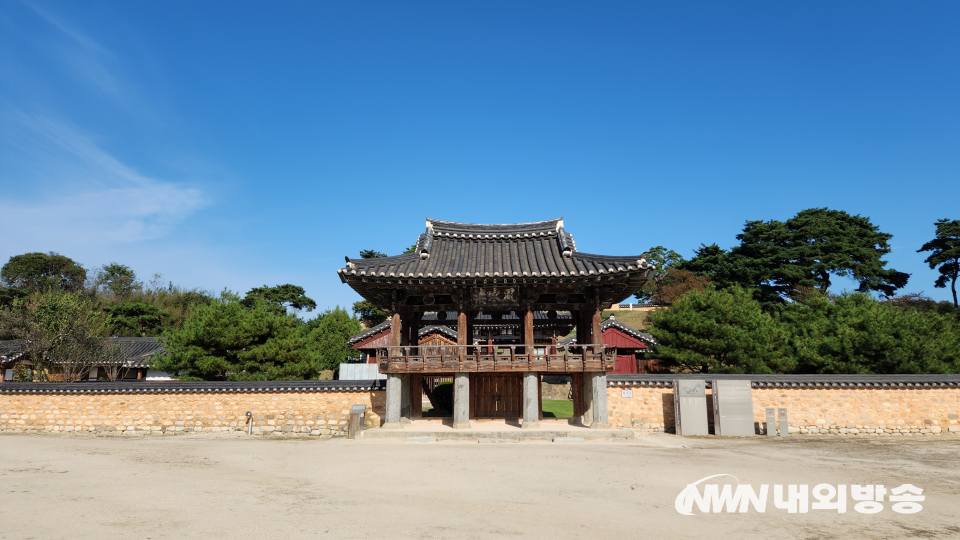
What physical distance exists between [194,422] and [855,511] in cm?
1978

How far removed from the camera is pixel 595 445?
48.6 feet

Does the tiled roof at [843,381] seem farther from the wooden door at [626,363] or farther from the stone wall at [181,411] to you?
the wooden door at [626,363]

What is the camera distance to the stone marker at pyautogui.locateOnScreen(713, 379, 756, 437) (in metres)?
17.4

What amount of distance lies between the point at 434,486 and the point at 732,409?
12.8m

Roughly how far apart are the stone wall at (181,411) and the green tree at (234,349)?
3.33 m

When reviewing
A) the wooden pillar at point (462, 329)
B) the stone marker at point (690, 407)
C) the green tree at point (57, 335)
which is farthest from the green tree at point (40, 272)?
the stone marker at point (690, 407)

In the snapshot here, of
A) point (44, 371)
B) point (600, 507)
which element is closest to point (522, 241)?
point (600, 507)

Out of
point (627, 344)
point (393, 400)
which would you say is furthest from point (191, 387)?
point (627, 344)

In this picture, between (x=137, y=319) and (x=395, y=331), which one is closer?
(x=395, y=331)

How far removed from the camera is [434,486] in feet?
31.8

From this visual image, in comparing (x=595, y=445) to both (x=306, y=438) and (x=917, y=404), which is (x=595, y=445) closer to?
(x=306, y=438)

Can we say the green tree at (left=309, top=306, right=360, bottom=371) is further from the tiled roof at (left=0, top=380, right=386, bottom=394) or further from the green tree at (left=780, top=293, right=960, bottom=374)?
the green tree at (left=780, top=293, right=960, bottom=374)

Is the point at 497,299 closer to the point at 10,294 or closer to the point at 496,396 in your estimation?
the point at 496,396

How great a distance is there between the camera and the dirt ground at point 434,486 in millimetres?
7133
